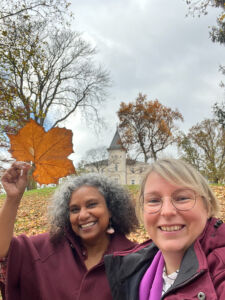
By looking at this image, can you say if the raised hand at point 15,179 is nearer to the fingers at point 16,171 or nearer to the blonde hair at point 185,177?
the fingers at point 16,171

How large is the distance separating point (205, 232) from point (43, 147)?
1.04m

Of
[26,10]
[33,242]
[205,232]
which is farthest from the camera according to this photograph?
[26,10]

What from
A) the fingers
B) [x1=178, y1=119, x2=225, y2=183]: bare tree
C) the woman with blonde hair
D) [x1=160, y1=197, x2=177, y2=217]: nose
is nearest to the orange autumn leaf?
the fingers

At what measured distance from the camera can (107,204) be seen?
225cm

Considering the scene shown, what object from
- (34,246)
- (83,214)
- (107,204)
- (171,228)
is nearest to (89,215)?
(83,214)

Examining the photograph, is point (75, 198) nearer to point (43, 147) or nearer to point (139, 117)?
point (43, 147)

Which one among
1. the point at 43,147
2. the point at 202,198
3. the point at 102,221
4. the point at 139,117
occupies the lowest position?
the point at 102,221

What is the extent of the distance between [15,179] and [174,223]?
105 cm

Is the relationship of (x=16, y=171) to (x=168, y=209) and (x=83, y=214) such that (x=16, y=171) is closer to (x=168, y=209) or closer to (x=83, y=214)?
(x=83, y=214)

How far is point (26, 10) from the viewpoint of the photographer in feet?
29.5

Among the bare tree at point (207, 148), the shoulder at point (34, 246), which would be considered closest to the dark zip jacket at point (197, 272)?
the shoulder at point (34, 246)

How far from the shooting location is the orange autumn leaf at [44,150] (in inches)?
67.6

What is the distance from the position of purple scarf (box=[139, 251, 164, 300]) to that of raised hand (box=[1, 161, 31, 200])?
92 centimetres

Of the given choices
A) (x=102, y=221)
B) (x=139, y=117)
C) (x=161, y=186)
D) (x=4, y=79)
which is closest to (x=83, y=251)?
(x=102, y=221)
